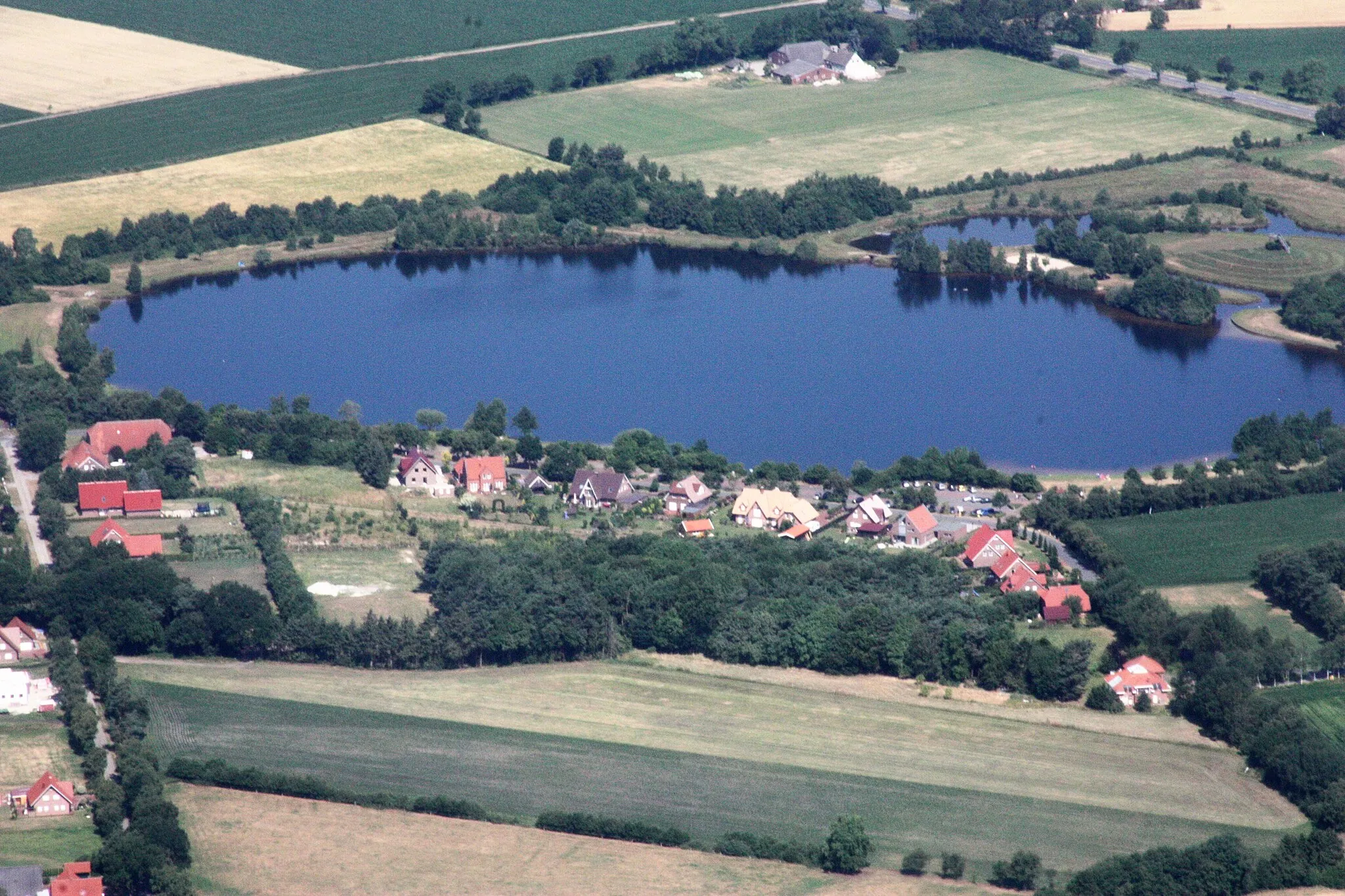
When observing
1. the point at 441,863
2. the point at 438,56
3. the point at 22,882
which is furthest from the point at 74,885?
the point at 438,56

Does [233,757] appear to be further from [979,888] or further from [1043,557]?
[1043,557]

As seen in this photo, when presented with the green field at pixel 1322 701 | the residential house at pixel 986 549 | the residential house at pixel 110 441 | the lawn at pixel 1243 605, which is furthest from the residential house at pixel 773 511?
the residential house at pixel 110 441

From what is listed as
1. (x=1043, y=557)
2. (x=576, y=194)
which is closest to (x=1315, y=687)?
(x=1043, y=557)

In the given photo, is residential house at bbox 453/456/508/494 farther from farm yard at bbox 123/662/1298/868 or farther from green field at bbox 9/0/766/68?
green field at bbox 9/0/766/68

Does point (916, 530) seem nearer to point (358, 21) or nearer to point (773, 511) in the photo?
point (773, 511)

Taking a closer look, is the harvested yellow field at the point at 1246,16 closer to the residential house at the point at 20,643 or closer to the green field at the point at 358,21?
the green field at the point at 358,21

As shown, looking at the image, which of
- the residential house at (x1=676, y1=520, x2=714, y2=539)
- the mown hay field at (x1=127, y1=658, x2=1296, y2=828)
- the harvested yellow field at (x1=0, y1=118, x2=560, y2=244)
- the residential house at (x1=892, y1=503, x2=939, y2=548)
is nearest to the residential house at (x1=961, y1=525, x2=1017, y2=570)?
the residential house at (x1=892, y1=503, x2=939, y2=548)
